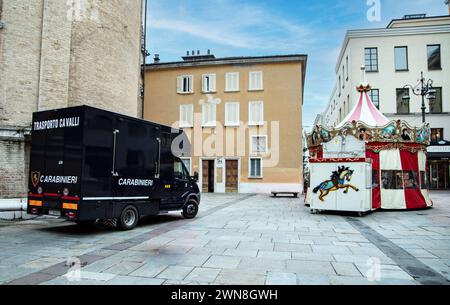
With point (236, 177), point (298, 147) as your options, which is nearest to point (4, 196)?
point (236, 177)

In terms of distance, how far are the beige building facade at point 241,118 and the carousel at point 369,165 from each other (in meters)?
10.2

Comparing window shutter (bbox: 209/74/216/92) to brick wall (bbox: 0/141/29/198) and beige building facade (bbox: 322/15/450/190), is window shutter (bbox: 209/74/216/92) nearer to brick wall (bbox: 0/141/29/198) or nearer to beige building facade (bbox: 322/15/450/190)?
beige building facade (bbox: 322/15/450/190)

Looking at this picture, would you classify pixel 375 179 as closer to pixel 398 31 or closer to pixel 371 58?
pixel 371 58

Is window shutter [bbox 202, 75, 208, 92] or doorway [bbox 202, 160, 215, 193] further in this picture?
window shutter [bbox 202, 75, 208, 92]

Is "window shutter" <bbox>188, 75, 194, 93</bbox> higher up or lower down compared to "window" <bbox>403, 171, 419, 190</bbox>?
higher up

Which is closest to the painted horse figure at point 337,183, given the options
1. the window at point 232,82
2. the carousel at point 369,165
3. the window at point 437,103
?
the carousel at point 369,165

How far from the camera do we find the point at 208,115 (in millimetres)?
30312

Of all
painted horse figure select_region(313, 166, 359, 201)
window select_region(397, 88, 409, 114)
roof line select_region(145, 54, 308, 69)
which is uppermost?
roof line select_region(145, 54, 308, 69)

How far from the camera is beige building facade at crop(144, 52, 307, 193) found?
93.4ft

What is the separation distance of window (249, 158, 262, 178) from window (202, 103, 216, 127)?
14.9ft

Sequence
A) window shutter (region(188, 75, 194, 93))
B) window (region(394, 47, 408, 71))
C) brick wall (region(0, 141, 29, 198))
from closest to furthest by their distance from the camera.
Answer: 1. brick wall (region(0, 141, 29, 198))
2. window shutter (region(188, 75, 194, 93))
3. window (region(394, 47, 408, 71))

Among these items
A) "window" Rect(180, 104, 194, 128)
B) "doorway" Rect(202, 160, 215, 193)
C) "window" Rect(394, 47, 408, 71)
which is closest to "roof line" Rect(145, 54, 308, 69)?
"window" Rect(180, 104, 194, 128)
